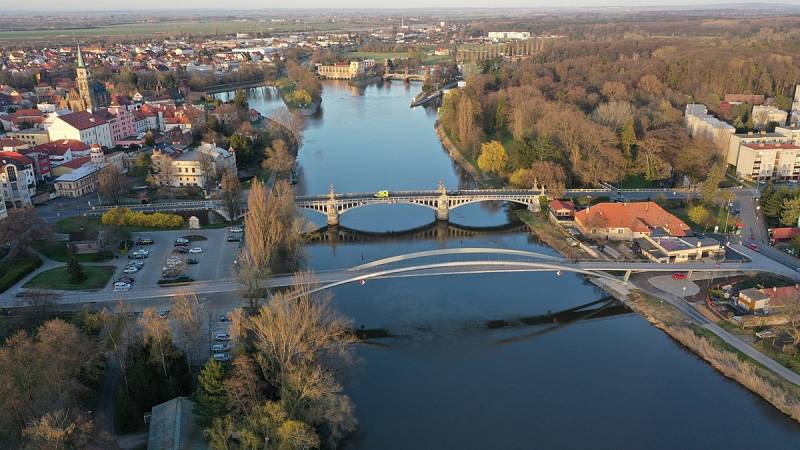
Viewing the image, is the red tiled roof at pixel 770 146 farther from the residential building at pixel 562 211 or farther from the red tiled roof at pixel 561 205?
the residential building at pixel 562 211

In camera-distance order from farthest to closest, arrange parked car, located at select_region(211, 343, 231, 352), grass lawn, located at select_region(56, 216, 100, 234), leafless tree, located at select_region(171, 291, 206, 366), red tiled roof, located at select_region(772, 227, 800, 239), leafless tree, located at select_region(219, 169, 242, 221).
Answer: leafless tree, located at select_region(219, 169, 242, 221) → grass lawn, located at select_region(56, 216, 100, 234) → red tiled roof, located at select_region(772, 227, 800, 239) → parked car, located at select_region(211, 343, 231, 352) → leafless tree, located at select_region(171, 291, 206, 366)

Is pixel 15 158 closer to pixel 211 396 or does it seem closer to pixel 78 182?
pixel 78 182

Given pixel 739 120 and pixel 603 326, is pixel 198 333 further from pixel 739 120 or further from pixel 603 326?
pixel 739 120

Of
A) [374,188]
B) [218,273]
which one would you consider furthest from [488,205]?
[218,273]

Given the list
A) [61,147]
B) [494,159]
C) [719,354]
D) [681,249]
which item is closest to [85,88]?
[61,147]

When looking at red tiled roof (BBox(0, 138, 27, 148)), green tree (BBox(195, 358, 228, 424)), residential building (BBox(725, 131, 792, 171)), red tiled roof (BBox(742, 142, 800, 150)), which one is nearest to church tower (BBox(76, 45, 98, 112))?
red tiled roof (BBox(0, 138, 27, 148))

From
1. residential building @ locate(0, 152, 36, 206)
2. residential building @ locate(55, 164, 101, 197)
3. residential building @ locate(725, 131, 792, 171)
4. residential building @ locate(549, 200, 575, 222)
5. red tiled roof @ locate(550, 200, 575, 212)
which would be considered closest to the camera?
residential building @ locate(0, 152, 36, 206)

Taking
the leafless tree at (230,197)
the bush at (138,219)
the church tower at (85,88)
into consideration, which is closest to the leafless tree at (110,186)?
the bush at (138,219)

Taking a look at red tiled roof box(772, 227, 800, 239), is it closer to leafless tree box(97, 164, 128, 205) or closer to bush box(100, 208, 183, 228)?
bush box(100, 208, 183, 228)

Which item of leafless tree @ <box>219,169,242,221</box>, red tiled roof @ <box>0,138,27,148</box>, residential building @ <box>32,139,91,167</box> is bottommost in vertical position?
leafless tree @ <box>219,169,242,221</box>
